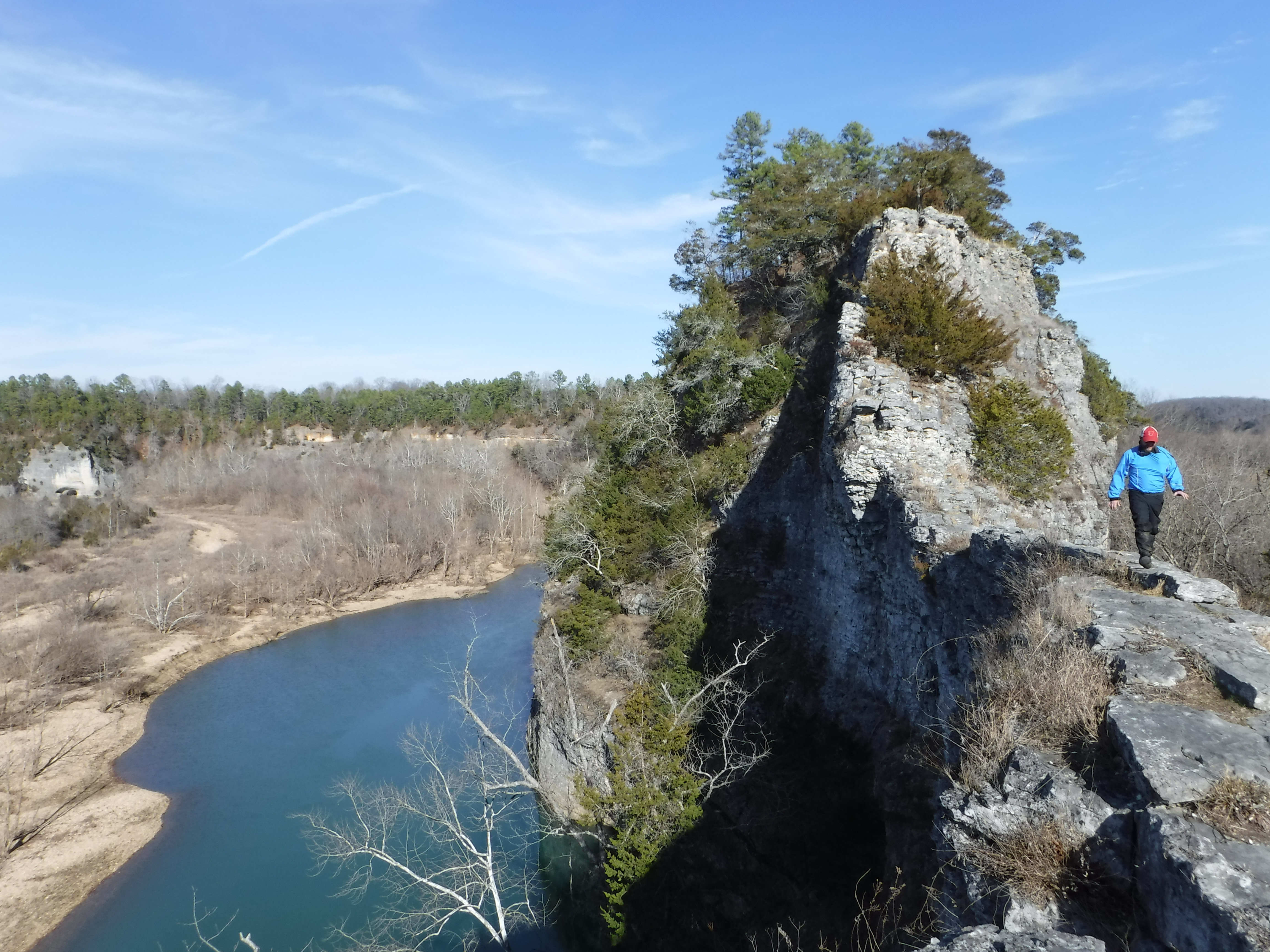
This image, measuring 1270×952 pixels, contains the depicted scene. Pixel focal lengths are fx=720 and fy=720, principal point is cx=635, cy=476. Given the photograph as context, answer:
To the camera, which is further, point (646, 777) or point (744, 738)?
point (744, 738)

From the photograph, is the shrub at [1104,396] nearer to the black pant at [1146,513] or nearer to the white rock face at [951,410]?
the white rock face at [951,410]

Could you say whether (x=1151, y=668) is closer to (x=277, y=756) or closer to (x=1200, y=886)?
(x=1200, y=886)

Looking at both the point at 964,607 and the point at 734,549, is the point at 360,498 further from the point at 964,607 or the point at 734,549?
the point at 964,607

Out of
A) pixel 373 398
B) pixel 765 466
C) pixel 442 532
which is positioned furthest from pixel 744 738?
pixel 373 398

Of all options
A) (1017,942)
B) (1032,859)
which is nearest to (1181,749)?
(1032,859)

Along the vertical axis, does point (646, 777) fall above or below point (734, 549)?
below

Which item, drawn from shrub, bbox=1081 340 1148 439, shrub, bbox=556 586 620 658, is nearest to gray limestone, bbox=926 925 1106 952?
shrub, bbox=556 586 620 658
